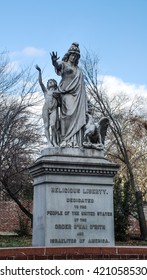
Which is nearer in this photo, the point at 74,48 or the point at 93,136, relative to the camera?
the point at 93,136

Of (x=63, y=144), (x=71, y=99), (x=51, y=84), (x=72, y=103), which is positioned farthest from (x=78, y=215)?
(x=51, y=84)

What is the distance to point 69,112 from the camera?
41.3ft

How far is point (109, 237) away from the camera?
11.8 m

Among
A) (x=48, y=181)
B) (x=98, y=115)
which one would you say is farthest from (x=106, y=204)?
Answer: (x=98, y=115)

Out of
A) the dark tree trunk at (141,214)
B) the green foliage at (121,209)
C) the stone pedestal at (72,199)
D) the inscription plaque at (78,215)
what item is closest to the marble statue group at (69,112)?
the stone pedestal at (72,199)

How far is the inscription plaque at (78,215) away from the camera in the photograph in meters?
11.2

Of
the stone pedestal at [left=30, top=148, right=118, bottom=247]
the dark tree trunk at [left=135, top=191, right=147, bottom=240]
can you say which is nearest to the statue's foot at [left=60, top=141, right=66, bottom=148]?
the stone pedestal at [left=30, top=148, right=118, bottom=247]

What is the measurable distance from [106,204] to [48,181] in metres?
1.70

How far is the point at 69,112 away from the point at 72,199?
8.25 ft

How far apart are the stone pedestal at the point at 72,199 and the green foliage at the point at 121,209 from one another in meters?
14.7

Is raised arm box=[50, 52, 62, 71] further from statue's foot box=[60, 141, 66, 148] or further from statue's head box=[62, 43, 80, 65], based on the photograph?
statue's foot box=[60, 141, 66, 148]

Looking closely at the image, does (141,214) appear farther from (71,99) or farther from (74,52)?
(74,52)

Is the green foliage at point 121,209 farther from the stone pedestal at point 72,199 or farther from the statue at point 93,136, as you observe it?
the stone pedestal at point 72,199

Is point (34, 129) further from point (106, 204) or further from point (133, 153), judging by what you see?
point (106, 204)
